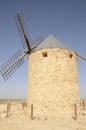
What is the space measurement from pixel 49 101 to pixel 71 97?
1.67 m

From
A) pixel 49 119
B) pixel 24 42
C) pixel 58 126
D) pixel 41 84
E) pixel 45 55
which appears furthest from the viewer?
pixel 24 42

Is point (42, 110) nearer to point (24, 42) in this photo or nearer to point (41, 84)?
point (41, 84)

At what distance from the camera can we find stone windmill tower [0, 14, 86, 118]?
473 inches

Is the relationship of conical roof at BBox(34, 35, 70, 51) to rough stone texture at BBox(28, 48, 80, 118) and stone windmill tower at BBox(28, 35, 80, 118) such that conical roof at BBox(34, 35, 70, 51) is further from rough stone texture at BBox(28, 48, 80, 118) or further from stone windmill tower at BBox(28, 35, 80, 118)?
rough stone texture at BBox(28, 48, 80, 118)

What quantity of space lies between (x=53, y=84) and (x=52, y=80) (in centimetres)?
29

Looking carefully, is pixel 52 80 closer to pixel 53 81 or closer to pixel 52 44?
pixel 53 81

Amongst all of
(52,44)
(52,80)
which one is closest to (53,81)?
(52,80)

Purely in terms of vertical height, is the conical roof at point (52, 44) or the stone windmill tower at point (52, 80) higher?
the conical roof at point (52, 44)

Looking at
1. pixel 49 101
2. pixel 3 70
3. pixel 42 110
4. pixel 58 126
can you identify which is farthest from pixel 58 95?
pixel 3 70

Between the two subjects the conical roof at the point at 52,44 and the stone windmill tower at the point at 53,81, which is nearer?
the stone windmill tower at the point at 53,81

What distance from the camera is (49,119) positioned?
38.2ft

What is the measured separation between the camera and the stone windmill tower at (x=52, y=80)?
12016mm

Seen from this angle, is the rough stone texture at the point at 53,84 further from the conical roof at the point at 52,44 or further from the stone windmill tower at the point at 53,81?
the conical roof at the point at 52,44

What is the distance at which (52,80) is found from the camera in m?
12.3
